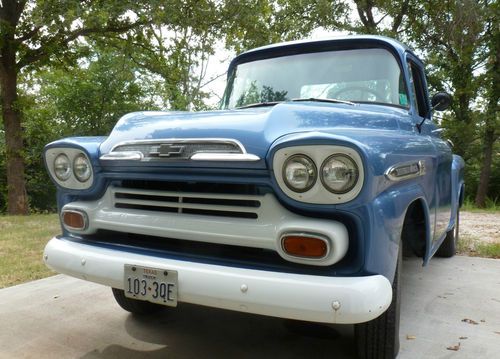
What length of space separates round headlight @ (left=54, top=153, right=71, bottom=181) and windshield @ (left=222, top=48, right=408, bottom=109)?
1399 millimetres

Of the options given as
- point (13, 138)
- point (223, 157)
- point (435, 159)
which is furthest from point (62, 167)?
point (13, 138)

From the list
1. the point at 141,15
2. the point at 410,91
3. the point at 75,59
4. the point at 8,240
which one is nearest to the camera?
the point at 410,91

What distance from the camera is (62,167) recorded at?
2.45m

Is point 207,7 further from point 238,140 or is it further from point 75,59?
point 238,140

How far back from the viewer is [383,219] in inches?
72.1

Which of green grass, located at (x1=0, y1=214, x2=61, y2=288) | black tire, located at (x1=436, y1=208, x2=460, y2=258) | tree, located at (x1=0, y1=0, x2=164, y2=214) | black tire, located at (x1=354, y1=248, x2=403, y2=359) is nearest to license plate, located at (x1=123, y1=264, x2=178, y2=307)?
black tire, located at (x1=354, y1=248, x2=403, y2=359)

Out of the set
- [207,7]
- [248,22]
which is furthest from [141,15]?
[248,22]

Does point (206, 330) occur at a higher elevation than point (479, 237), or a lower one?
higher

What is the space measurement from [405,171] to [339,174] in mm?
569

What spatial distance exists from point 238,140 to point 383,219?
72 cm

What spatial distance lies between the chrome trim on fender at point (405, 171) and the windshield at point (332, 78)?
2.15 ft

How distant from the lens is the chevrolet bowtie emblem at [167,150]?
6.77ft

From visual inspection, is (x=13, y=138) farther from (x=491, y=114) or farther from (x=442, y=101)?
(x=491, y=114)

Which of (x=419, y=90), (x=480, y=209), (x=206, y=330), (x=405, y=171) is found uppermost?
(x=419, y=90)
